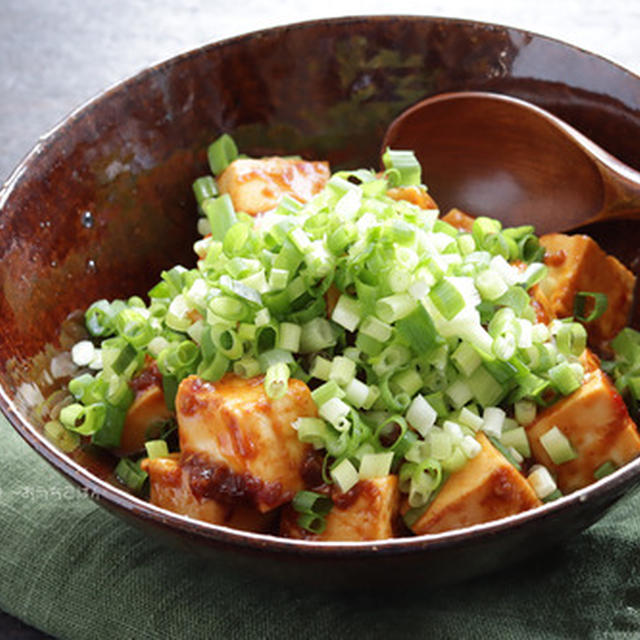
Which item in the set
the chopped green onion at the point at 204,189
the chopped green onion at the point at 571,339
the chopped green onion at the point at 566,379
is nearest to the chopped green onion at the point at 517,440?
the chopped green onion at the point at 566,379

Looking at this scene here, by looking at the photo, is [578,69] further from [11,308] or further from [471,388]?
[11,308]

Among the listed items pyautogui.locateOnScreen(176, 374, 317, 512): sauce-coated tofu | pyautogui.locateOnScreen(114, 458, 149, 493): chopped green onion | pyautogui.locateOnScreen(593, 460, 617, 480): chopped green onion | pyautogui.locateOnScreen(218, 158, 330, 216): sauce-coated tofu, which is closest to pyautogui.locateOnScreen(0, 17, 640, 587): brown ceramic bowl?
pyautogui.locateOnScreen(114, 458, 149, 493): chopped green onion

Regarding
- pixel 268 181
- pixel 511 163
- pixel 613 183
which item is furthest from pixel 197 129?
pixel 613 183

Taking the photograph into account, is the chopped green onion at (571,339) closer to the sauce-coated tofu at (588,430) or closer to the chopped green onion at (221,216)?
the sauce-coated tofu at (588,430)

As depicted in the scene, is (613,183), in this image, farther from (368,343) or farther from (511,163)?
(368,343)

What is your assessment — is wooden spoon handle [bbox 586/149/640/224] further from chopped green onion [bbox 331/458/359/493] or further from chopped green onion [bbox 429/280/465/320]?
chopped green onion [bbox 331/458/359/493]

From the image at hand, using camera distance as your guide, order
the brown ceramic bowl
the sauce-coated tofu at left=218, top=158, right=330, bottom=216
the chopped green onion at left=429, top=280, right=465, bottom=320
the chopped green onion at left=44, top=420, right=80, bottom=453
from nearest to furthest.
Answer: the chopped green onion at left=429, top=280, right=465, bottom=320
the chopped green onion at left=44, top=420, right=80, bottom=453
the brown ceramic bowl
the sauce-coated tofu at left=218, top=158, right=330, bottom=216
